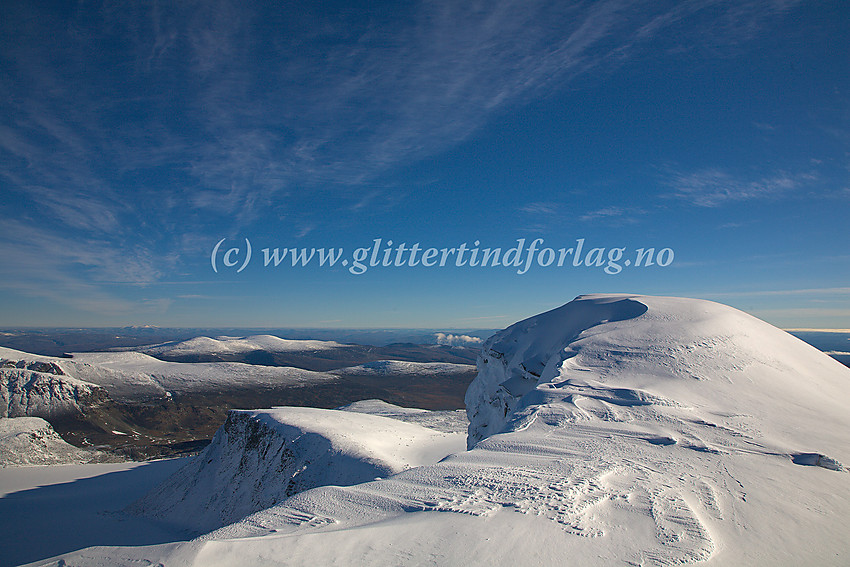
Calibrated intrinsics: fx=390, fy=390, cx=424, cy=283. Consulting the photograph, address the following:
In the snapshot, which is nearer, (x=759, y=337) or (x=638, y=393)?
(x=638, y=393)

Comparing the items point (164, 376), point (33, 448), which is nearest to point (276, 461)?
point (33, 448)

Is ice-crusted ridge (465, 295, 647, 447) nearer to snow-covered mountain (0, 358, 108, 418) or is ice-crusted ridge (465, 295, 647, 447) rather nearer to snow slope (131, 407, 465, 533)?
snow slope (131, 407, 465, 533)

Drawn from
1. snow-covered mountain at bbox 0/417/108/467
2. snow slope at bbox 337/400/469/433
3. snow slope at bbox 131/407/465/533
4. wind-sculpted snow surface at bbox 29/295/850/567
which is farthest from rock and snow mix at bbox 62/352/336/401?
wind-sculpted snow surface at bbox 29/295/850/567

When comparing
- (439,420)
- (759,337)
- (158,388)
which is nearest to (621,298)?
(759,337)

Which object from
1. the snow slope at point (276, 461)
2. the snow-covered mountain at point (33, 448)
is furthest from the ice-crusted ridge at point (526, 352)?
the snow-covered mountain at point (33, 448)

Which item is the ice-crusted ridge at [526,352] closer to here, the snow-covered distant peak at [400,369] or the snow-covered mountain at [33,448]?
the snow-covered mountain at [33,448]

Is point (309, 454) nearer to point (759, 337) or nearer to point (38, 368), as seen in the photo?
point (759, 337)

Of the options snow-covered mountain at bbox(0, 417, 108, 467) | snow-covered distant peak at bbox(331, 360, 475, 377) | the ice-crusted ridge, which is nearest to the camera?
the ice-crusted ridge
